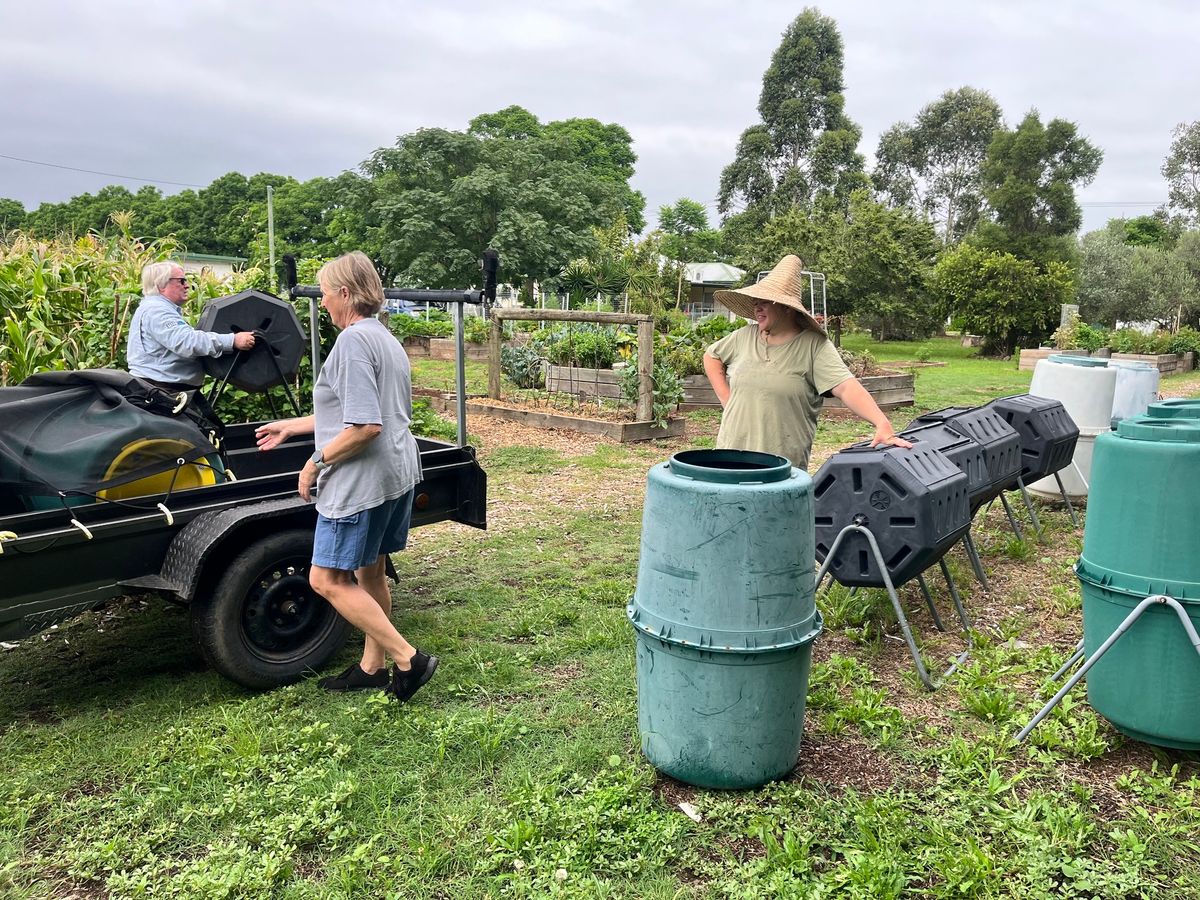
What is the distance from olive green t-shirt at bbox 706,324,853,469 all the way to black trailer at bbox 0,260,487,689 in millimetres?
2164

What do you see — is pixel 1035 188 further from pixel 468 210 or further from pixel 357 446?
pixel 357 446

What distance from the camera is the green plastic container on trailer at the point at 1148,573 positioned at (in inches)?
126

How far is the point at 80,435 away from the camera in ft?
12.1

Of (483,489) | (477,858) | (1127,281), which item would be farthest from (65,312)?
(1127,281)

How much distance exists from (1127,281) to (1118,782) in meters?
36.3

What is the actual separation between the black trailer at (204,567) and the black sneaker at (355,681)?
165 millimetres

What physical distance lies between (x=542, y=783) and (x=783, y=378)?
2.25 meters

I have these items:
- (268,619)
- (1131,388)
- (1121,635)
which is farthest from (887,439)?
(1131,388)

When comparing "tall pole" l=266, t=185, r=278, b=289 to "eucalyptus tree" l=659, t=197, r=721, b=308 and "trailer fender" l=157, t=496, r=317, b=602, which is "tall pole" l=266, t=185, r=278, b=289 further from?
"eucalyptus tree" l=659, t=197, r=721, b=308

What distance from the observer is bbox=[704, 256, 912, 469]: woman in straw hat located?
14.2ft

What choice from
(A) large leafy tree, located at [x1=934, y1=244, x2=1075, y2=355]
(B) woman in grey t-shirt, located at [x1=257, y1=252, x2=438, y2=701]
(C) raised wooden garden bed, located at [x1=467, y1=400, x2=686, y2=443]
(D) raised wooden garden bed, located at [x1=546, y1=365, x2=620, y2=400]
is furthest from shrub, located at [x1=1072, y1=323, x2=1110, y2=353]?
(B) woman in grey t-shirt, located at [x1=257, y1=252, x2=438, y2=701]

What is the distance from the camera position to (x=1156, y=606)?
3238 millimetres

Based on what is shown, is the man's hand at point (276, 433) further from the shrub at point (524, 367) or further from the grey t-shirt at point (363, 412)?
the shrub at point (524, 367)

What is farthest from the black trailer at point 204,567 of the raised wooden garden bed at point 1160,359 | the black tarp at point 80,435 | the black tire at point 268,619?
the raised wooden garden bed at point 1160,359
